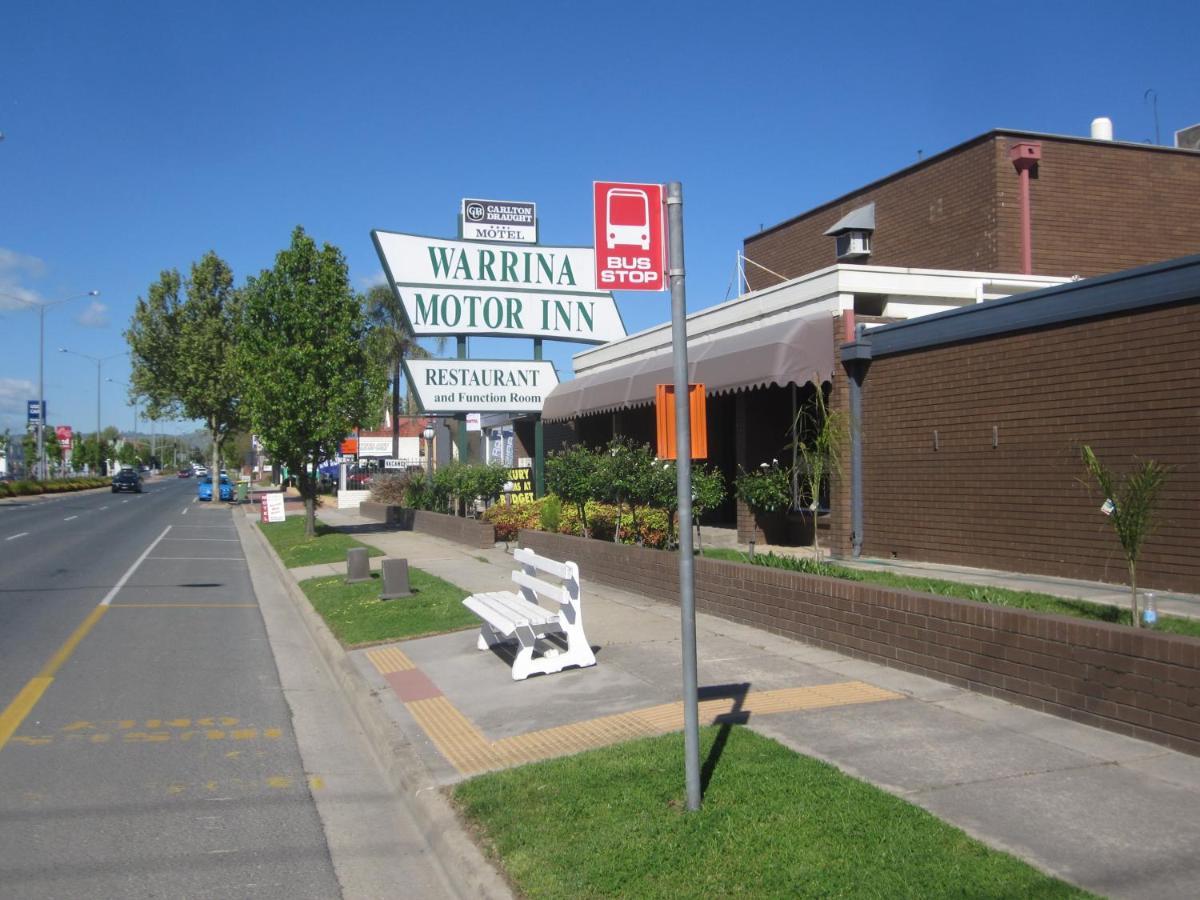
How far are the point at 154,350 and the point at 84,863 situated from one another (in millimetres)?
52298

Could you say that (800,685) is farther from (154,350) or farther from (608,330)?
(154,350)

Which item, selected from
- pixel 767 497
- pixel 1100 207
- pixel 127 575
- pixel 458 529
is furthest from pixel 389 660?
pixel 1100 207

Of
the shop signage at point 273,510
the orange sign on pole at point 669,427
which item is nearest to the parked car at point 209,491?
the shop signage at point 273,510

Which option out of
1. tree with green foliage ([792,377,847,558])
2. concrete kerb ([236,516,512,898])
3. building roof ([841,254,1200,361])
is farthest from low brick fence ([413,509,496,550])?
concrete kerb ([236,516,512,898])

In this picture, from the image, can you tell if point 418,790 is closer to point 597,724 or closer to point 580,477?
point 597,724

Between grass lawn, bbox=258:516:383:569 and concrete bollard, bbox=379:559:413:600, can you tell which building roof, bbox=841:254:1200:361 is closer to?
concrete bollard, bbox=379:559:413:600

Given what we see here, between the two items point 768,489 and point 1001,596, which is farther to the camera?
point 768,489

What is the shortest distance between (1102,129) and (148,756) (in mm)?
20931

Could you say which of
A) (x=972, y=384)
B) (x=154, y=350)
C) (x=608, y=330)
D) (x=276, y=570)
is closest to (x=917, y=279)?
(x=972, y=384)

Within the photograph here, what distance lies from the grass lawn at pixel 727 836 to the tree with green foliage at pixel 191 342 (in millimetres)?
49631

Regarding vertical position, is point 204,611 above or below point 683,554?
below

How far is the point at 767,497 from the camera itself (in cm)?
1620

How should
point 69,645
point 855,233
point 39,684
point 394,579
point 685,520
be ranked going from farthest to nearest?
point 855,233, point 394,579, point 69,645, point 39,684, point 685,520

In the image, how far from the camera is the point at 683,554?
16.2ft
